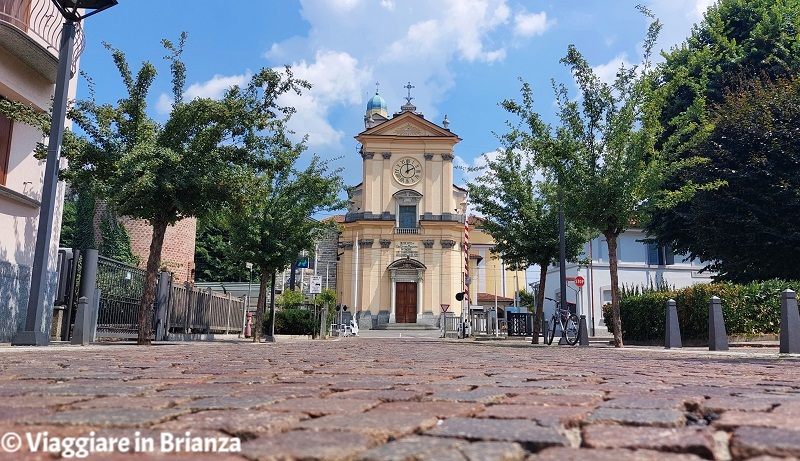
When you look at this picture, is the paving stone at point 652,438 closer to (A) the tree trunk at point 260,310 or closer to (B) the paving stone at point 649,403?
(B) the paving stone at point 649,403

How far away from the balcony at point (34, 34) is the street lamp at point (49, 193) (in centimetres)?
176

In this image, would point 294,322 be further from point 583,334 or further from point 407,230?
point 407,230

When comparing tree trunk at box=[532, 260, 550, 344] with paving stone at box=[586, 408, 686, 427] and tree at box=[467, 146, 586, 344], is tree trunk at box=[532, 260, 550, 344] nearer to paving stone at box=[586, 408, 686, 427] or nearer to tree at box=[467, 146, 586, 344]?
tree at box=[467, 146, 586, 344]

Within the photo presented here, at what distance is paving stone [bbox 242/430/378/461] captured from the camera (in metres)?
1.65

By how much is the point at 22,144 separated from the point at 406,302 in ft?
122

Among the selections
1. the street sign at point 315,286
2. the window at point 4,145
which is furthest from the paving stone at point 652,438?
the street sign at point 315,286

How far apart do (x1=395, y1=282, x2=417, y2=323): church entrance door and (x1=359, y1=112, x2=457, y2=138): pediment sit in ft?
37.2

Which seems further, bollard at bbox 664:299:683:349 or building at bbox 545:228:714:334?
building at bbox 545:228:714:334

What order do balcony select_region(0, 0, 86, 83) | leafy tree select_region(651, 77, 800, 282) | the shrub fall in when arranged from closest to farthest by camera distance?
balcony select_region(0, 0, 86, 83), leafy tree select_region(651, 77, 800, 282), the shrub

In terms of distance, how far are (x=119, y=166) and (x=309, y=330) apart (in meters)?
15.3

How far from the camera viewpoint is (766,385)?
4.34 meters

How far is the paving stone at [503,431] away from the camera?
74.2 inches

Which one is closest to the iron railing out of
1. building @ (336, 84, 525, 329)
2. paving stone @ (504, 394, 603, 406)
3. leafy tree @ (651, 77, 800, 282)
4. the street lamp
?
the street lamp

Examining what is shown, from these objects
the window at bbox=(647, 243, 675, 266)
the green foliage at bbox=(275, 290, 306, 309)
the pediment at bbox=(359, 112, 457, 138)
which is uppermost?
the pediment at bbox=(359, 112, 457, 138)
